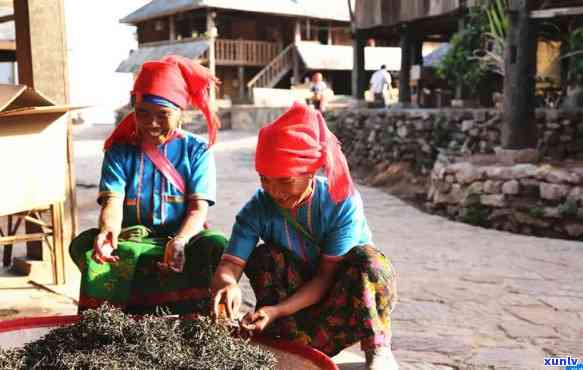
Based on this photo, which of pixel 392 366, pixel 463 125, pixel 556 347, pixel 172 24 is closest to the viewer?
pixel 392 366

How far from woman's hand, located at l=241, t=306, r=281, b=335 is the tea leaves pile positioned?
76mm

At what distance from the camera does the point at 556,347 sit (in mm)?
3055

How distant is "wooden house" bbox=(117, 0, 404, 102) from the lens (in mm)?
22547

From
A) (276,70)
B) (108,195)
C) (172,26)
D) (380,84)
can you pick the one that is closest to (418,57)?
(380,84)

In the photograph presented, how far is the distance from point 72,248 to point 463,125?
8.01 meters

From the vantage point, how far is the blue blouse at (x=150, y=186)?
8.25ft

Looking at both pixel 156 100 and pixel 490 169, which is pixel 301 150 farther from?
pixel 490 169

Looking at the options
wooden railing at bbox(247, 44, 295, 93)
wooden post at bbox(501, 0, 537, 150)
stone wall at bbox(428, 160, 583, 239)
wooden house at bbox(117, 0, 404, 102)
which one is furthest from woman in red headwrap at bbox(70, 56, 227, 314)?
wooden railing at bbox(247, 44, 295, 93)

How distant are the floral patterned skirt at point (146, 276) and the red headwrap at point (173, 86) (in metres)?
0.43

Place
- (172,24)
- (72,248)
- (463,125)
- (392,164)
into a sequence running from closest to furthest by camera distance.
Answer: (72,248) → (463,125) → (392,164) → (172,24)

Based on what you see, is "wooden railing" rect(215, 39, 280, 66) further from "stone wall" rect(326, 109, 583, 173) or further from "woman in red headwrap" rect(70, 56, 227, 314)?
"woman in red headwrap" rect(70, 56, 227, 314)

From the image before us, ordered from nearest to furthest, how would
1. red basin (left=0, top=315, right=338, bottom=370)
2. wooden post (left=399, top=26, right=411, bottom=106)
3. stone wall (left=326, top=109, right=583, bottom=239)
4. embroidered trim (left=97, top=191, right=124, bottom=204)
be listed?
red basin (left=0, top=315, right=338, bottom=370), embroidered trim (left=97, top=191, right=124, bottom=204), stone wall (left=326, top=109, right=583, bottom=239), wooden post (left=399, top=26, right=411, bottom=106)

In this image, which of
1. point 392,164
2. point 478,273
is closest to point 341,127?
point 392,164

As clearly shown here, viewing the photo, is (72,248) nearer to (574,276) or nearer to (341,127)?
(574,276)
